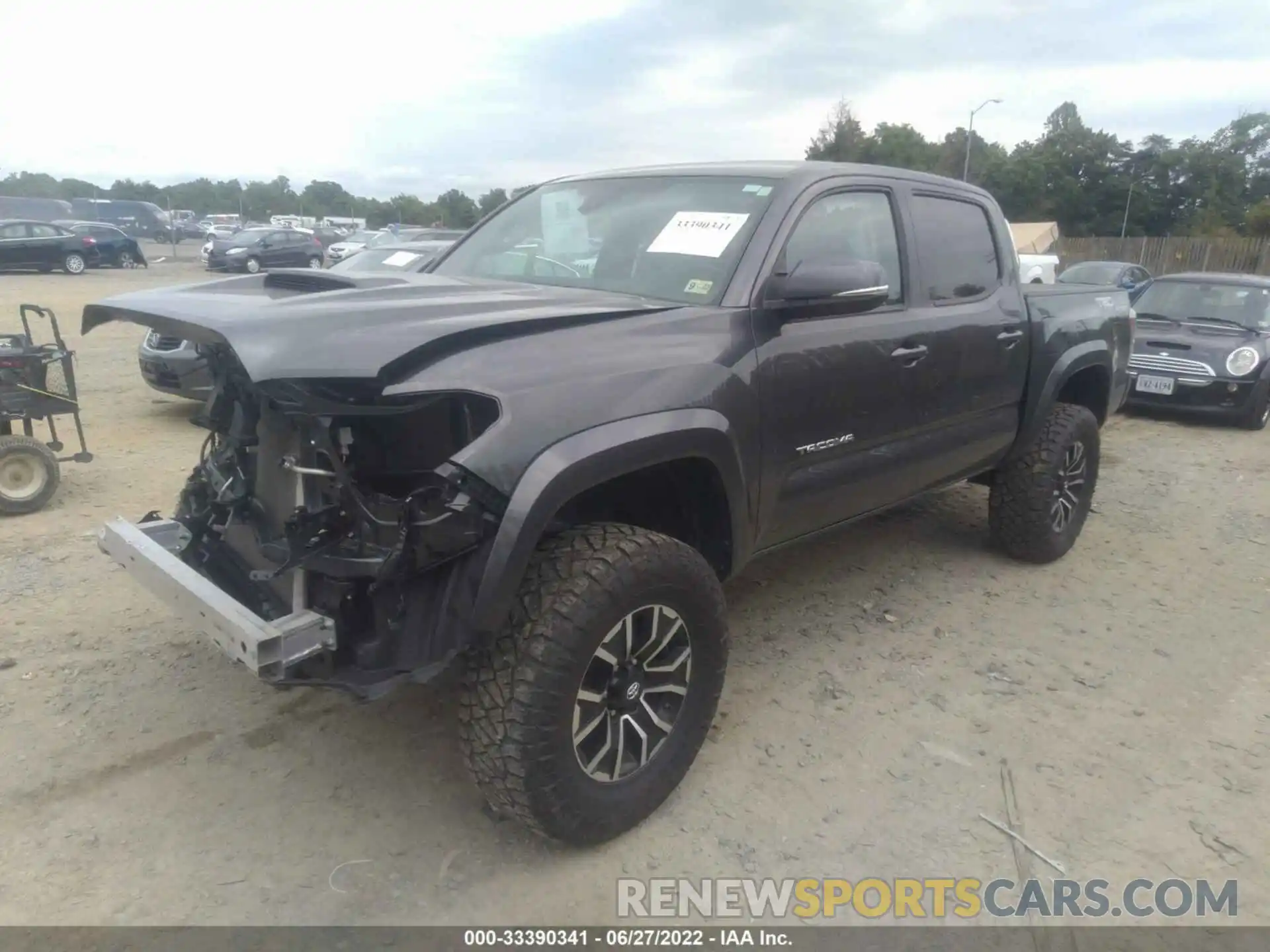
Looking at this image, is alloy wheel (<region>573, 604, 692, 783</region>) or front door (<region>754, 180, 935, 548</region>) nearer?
alloy wheel (<region>573, 604, 692, 783</region>)

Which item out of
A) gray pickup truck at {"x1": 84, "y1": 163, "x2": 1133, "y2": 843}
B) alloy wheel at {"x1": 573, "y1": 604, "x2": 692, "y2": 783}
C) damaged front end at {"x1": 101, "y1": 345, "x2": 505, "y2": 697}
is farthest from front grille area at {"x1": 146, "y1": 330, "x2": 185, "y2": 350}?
alloy wheel at {"x1": 573, "y1": 604, "x2": 692, "y2": 783}

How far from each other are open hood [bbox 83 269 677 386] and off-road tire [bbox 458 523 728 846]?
64cm

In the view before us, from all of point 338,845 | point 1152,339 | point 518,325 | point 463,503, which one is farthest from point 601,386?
point 1152,339

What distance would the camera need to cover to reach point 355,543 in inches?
A: 94.7

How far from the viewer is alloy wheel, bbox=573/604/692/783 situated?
260 centimetres

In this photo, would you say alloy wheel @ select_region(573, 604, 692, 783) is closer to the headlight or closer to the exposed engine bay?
the exposed engine bay

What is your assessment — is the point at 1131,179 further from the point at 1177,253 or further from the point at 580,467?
the point at 580,467

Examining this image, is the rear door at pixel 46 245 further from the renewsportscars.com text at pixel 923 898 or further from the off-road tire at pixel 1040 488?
the renewsportscars.com text at pixel 923 898

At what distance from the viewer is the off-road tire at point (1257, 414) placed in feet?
29.4

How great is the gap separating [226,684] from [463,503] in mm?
1854

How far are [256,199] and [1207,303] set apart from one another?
215 ft

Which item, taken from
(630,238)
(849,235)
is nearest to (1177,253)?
(849,235)

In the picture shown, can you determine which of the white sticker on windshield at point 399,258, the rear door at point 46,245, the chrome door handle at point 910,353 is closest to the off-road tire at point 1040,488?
the chrome door handle at point 910,353

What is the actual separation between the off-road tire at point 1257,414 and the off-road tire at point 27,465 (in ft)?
33.1
